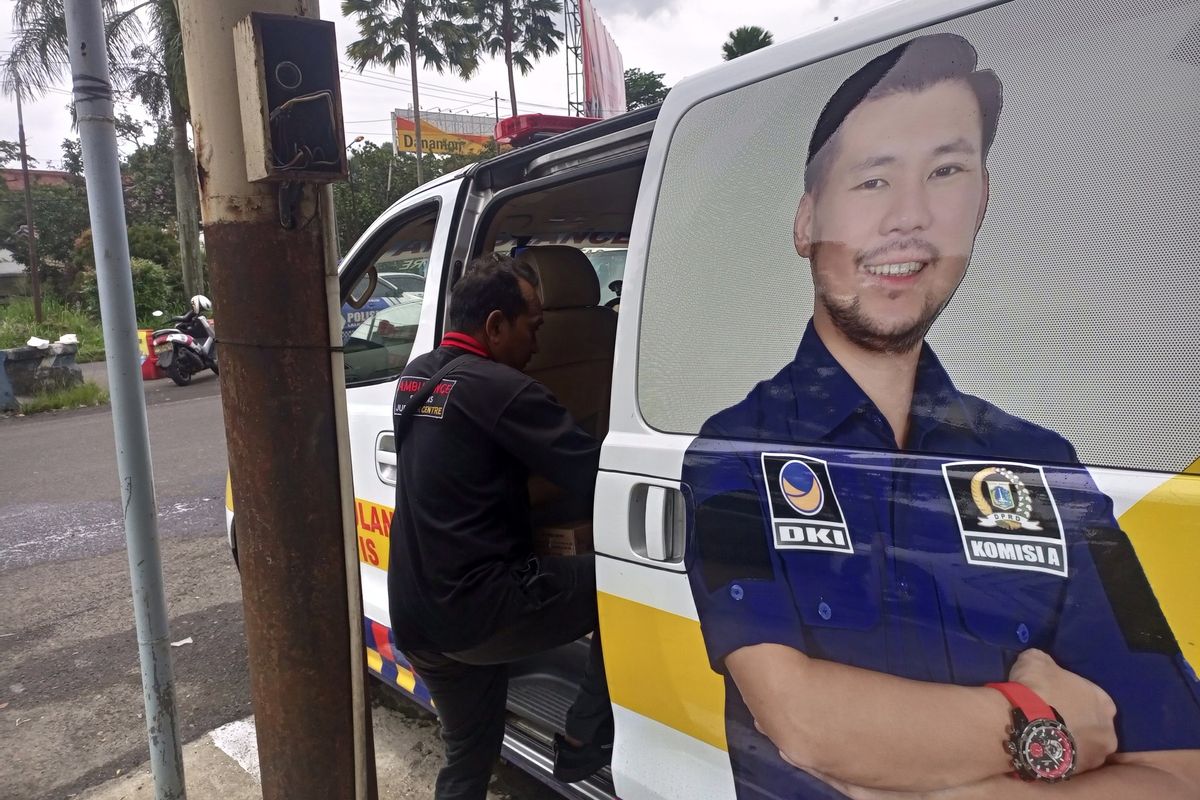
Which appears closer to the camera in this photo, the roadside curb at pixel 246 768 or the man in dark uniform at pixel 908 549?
the man in dark uniform at pixel 908 549

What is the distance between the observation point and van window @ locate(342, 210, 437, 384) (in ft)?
9.98

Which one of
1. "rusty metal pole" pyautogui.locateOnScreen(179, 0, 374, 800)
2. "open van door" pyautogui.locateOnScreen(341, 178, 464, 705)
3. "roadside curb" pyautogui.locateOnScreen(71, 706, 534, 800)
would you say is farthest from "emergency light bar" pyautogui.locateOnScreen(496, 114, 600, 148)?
"roadside curb" pyautogui.locateOnScreen(71, 706, 534, 800)

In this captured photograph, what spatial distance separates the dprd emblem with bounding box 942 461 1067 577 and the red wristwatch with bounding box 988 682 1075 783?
21cm

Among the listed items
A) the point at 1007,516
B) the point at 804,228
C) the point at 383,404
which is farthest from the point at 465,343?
the point at 1007,516

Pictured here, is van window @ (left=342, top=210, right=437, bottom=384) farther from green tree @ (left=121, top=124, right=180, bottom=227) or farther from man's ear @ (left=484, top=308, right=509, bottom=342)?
green tree @ (left=121, top=124, right=180, bottom=227)

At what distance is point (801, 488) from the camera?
5.09ft

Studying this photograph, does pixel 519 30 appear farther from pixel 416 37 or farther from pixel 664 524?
pixel 664 524

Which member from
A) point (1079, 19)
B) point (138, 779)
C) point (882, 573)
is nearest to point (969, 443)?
point (882, 573)

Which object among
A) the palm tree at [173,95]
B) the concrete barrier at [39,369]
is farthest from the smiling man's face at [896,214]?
the palm tree at [173,95]

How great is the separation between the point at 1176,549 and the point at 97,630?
469 cm

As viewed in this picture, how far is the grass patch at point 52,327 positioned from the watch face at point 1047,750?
18.4 meters

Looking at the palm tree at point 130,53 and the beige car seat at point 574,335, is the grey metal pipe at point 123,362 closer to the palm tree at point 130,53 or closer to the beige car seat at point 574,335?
the beige car seat at point 574,335

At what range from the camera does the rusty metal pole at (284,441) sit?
5.97ft

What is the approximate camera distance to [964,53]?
54.8 inches
